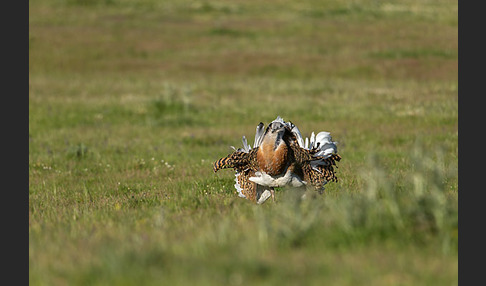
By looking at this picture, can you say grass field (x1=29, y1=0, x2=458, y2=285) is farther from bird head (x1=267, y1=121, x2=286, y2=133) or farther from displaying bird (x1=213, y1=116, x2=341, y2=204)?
bird head (x1=267, y1=121, x2=286, y2=133)

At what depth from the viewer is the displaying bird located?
23.2 feet

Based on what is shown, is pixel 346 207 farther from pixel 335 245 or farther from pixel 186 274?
pixel 186 274

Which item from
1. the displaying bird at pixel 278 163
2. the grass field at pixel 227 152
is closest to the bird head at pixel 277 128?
the displaying bird at pixel 278 163

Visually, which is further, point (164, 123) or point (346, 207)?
point (164, 123)

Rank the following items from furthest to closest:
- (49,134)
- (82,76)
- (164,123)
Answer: (82,76)
(164,123)
(49,134)

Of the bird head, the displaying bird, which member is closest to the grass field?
the displaying bird

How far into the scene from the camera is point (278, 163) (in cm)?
701

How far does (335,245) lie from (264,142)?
2.62m

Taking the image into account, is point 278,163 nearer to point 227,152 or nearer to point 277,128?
point 277,128

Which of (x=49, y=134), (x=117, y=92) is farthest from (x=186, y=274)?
(x=117, y=92)

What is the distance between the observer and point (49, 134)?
17.1 metres

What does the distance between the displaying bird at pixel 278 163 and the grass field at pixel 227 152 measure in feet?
0.69

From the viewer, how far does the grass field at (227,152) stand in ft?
14.2

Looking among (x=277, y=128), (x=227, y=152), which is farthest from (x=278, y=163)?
(x=227, y=152)
